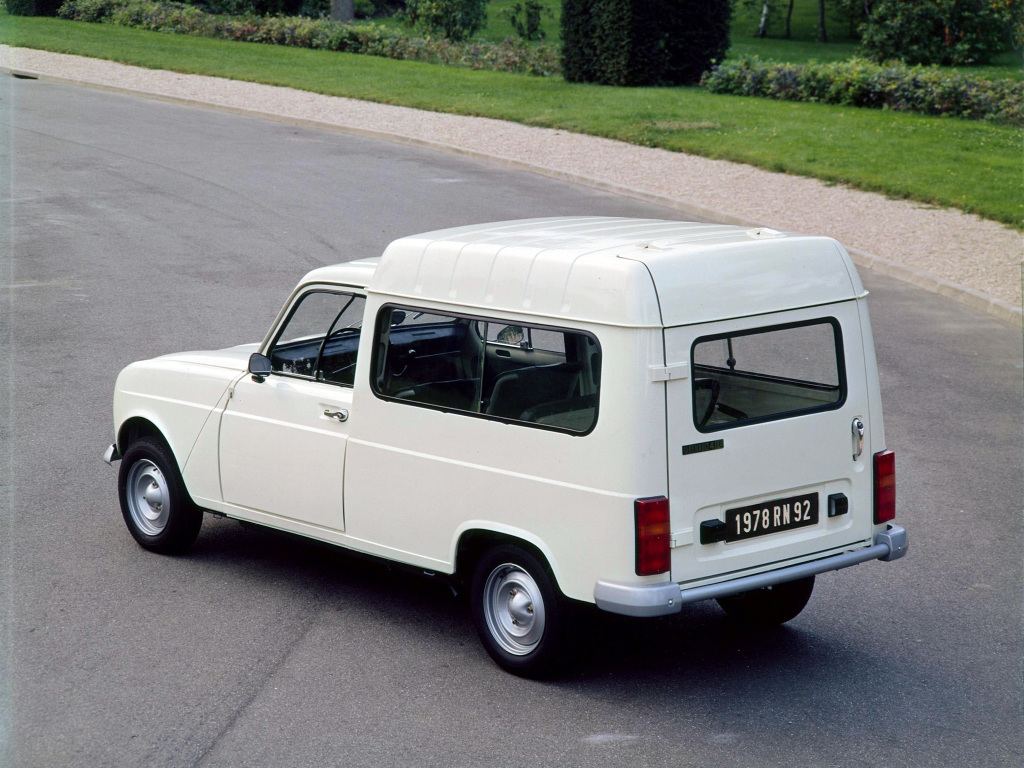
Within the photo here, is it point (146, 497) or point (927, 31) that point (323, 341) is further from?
point (927, 31)

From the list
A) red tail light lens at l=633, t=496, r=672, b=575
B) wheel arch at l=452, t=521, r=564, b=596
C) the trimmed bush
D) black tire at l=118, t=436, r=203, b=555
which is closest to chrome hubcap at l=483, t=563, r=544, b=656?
wheel arch at l=452, t=521, r=564, b=596

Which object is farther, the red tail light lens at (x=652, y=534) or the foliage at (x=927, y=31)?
the foliage at (x=927, y=31)

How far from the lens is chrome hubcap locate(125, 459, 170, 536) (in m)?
6.71

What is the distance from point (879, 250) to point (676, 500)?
11504mm

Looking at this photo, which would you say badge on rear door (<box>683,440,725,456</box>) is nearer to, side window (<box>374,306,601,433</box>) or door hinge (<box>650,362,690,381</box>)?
door hinge (<box>650,362,690,381</box>)

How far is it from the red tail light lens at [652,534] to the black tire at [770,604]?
1206 mm

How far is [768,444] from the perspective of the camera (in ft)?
16.4

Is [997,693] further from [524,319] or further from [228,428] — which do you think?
[228,428]

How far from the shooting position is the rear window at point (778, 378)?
520cm

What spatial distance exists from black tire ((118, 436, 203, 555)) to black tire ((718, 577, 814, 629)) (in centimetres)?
313

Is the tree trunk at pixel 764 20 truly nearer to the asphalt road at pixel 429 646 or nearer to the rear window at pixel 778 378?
the asphalt road at pixel 429 646

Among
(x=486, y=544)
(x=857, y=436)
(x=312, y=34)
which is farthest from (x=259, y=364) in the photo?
(x=312, y=34)

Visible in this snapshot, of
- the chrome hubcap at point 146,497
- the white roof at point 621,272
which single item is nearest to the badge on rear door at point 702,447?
the white roof at point 621,272

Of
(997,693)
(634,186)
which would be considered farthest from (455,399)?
(634,186)
